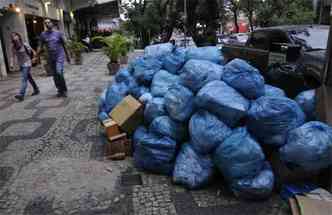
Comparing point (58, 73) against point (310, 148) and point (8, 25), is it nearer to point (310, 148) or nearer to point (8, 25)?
point (310, 148)

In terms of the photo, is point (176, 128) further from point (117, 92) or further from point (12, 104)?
point (12, 104)

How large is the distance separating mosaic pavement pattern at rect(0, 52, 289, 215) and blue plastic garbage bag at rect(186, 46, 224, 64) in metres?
1.71

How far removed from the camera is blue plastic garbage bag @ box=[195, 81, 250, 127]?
139 inches

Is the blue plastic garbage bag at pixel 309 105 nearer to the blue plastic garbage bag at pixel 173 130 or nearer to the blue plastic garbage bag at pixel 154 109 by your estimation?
the blue plastic garbage bag at pixel 173 130

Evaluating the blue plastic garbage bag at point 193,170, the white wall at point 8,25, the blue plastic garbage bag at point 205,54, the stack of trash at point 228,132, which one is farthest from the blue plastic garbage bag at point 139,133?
the white wall at point 8,25

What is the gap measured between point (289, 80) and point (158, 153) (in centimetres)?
267

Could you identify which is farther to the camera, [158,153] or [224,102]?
[158,153]

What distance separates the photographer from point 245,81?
3740 mm

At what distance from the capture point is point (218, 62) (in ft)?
15.9

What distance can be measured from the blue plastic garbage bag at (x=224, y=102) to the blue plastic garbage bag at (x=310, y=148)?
571 millimetres

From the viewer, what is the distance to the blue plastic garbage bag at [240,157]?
11.0 feet

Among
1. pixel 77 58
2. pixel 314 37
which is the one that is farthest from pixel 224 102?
pixel 77 58

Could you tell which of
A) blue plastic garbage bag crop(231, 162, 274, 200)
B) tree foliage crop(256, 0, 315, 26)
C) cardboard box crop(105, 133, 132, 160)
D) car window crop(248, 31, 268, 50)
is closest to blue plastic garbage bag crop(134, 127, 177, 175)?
cardboard box crop(105, 133, 132, 160)

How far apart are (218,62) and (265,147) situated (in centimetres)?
162
